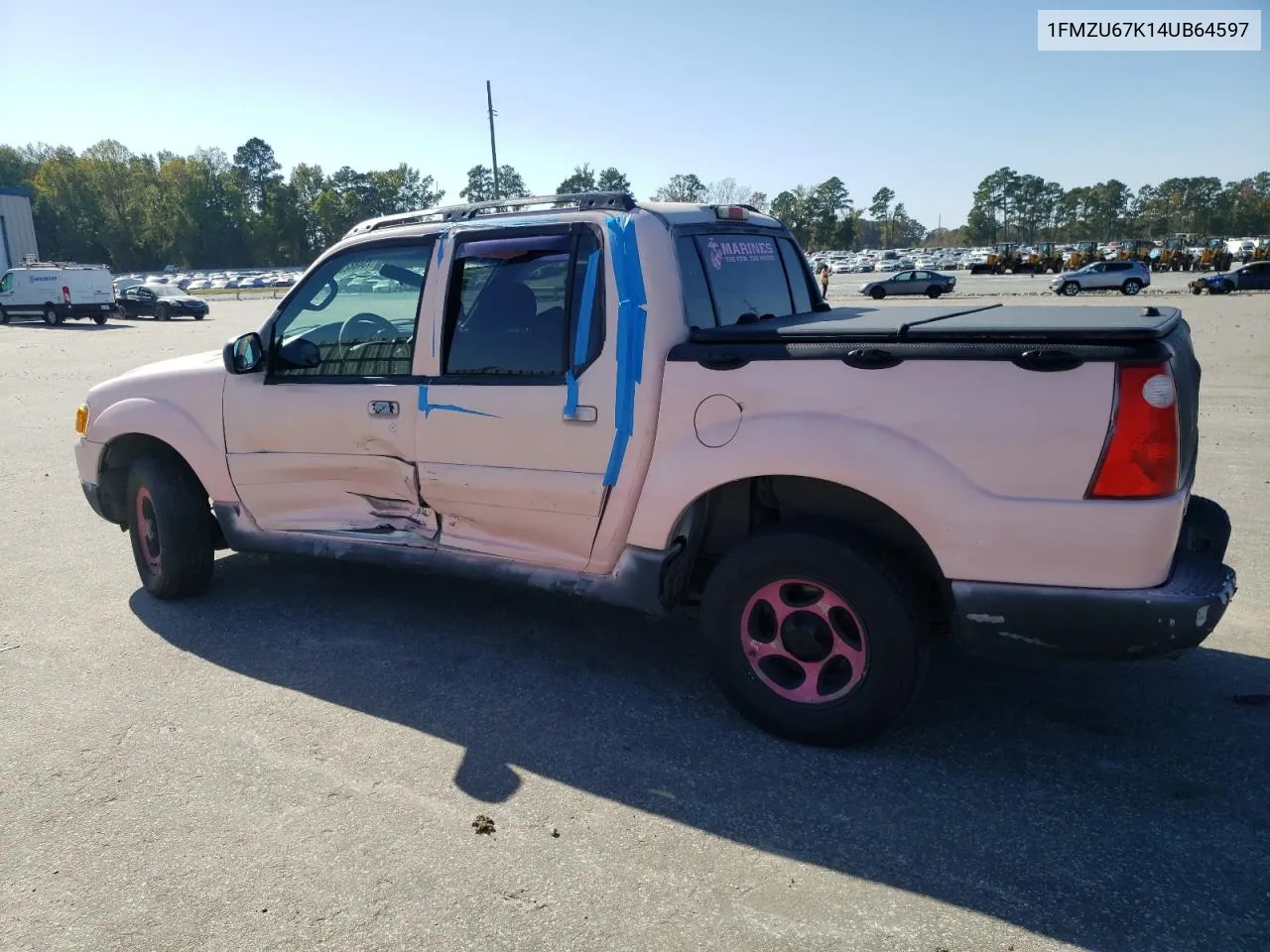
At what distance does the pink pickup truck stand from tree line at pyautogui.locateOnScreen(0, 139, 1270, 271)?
317 feet

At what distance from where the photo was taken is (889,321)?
377 cm

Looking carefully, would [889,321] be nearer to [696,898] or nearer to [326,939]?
[696,898]

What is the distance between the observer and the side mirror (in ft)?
15.1

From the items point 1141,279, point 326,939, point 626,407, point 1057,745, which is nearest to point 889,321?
point 626,407

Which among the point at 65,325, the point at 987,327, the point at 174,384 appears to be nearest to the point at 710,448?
the point at 987,327

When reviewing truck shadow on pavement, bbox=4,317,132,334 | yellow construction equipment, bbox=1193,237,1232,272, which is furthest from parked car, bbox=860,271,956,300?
truck shadow on pavement, bbox=4,317,132,334

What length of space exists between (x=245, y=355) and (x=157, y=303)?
Answer: 131 feet

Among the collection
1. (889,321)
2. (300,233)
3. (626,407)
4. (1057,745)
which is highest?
(300,233)

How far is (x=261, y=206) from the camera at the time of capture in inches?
5335

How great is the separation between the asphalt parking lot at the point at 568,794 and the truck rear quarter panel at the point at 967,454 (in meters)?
0.82

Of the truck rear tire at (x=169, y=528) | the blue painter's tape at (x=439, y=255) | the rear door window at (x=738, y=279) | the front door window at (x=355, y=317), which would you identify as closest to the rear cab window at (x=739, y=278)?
the rear door window at (x=738, y=279)

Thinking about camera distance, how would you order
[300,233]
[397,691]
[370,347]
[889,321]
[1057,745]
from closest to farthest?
[1057,745] < [889,321] < [397,691] < [370,347] < [300,233]

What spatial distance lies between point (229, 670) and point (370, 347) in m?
1.62

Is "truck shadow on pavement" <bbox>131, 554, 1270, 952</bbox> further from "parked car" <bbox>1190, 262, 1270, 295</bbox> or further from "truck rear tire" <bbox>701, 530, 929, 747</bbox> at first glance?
"parked car" <bbox>1190, 262, 1270, 295</bbox>
